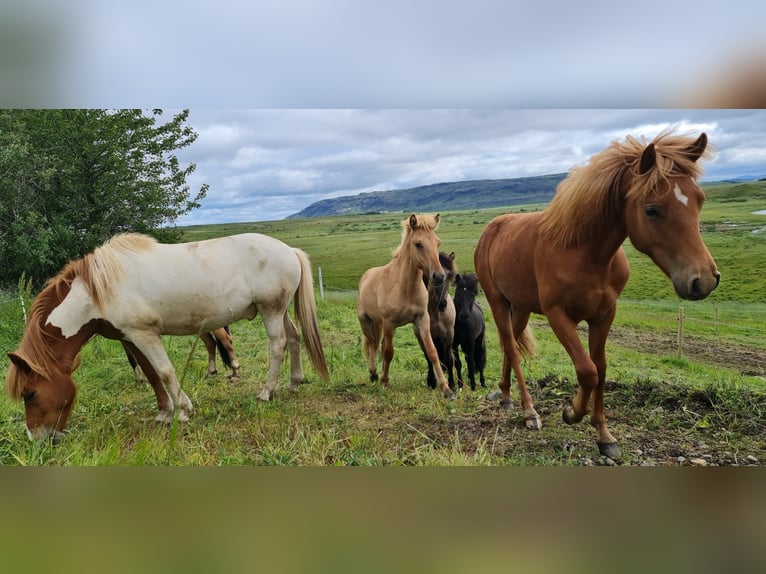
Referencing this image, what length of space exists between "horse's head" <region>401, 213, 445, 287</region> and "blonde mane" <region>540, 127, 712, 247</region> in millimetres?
925

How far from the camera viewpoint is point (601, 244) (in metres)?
2.51

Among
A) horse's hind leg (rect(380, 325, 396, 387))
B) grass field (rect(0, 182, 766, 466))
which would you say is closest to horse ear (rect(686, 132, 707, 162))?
grass field (rect(0, 182, 766, 466))

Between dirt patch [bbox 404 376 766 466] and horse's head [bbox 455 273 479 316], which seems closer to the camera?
dirt patch [bbox 404 376 766 466]

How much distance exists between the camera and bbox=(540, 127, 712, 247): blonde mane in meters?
2.29

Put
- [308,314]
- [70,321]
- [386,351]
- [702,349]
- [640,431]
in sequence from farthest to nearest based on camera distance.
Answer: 1. [386,351]
2. [308,314]
3. [702,349]
4. [70,321]
5. [640,431]

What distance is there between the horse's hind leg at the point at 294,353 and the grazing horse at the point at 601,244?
1634 millimetres

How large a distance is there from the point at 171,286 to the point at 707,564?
3355 millimetres

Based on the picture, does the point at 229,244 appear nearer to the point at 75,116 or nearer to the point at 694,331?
the point at 75,116

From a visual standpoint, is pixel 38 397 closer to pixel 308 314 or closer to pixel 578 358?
pixel 308 314

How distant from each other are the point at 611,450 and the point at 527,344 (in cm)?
105

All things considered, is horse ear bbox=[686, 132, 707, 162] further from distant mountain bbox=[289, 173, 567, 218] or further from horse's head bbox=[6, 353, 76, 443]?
horse's head bbox=[6, 353, 76, 443]

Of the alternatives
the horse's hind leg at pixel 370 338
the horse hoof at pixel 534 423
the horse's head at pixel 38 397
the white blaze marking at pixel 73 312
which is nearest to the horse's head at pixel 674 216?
the horse hoof at pixel 534 423

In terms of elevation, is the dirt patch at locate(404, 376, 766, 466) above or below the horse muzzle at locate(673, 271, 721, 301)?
below

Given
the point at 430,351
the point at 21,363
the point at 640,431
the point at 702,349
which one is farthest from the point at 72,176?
the point at 702,349
